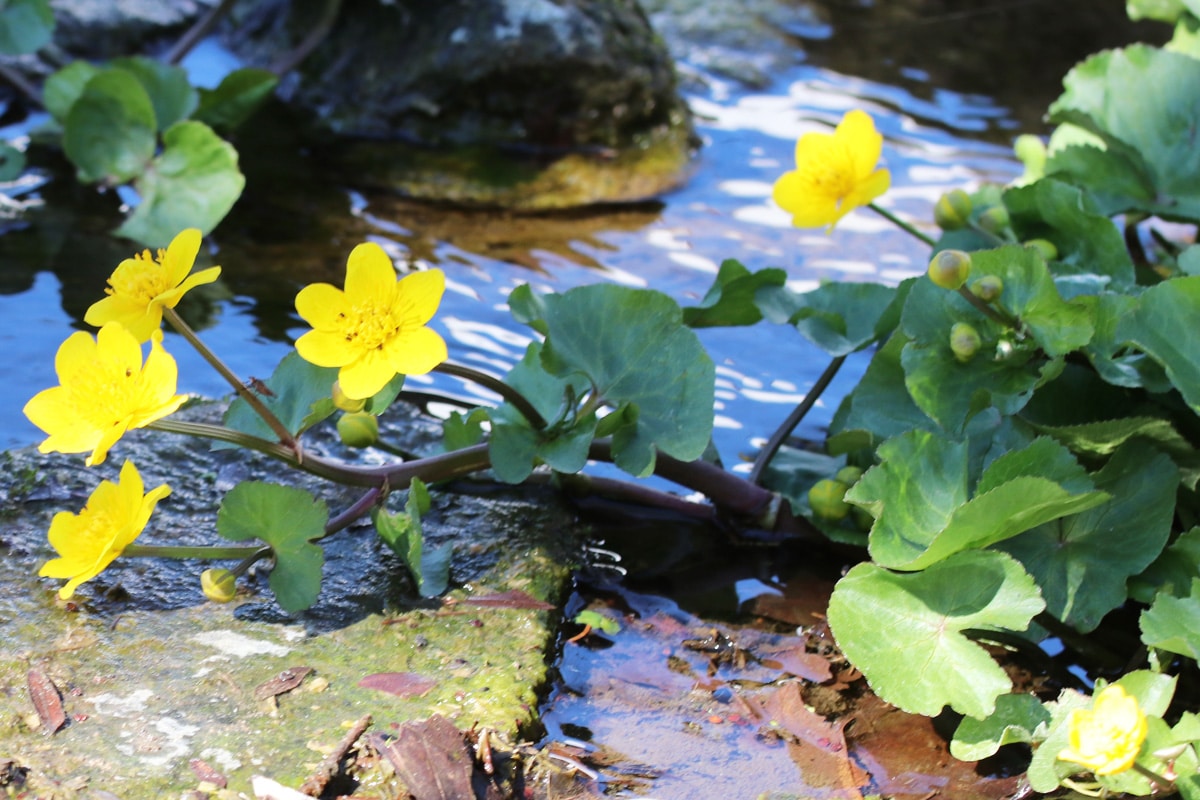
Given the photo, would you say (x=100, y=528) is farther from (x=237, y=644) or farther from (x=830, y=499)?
(x=830, y=499)

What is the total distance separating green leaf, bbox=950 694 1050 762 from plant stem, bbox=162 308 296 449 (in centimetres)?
100

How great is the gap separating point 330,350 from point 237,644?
435 millimetres

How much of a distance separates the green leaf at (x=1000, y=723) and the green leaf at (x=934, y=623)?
3 cm

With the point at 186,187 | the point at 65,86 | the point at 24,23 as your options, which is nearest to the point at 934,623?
the point at 186,187

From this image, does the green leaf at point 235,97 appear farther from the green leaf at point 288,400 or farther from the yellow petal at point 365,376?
the yellow petal at point 365,376

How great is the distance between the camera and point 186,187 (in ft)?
9.40

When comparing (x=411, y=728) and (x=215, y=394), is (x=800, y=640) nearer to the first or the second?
(x=411, y=728)

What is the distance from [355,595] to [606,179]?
2.19m

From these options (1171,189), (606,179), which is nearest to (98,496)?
(1171,189)

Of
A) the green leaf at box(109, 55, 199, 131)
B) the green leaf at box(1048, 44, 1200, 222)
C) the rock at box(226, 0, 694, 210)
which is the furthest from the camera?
the rock at box(226, 0, 694, 210)

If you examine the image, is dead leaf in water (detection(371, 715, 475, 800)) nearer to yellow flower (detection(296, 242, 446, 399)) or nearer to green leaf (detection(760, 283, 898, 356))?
yellow flower (detection(296, 242, 446, 399))

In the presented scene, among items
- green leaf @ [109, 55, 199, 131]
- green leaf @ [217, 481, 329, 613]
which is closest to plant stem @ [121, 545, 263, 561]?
green leaf @ [217, 481, 329, 613]

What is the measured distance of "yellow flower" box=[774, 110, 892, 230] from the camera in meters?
2.02

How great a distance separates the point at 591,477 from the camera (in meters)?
2.07
